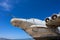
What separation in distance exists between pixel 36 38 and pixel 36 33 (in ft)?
0.37

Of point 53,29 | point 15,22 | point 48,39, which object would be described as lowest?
point 48,39

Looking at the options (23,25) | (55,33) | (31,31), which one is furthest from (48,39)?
(23,25)

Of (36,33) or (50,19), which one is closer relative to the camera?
(50,19)

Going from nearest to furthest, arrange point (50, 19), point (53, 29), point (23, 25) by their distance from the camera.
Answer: point (50, 19)
point (53, 29)
point (23, 25)

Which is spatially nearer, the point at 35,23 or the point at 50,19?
the point at 50,19

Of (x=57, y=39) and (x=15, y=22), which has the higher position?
(x=15, y=22)

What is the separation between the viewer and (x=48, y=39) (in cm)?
292

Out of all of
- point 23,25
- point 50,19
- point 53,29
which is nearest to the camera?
point 50,19

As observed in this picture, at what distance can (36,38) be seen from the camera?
2.94 meters

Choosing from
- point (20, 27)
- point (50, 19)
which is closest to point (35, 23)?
point (20, 27)

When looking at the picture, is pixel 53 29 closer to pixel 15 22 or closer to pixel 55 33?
pixel 55 33

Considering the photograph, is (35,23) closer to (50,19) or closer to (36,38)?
(36,38)

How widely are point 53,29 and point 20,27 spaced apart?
777mm

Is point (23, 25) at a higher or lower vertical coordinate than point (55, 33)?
higher
